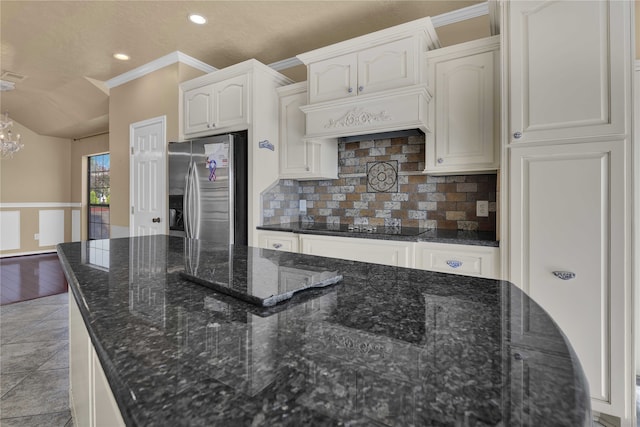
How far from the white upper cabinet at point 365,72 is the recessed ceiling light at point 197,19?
0.99 metres

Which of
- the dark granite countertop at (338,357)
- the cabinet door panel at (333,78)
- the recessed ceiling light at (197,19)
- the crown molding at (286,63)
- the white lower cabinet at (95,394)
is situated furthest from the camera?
the crown molding at (286,63)

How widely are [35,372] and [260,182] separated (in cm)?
208

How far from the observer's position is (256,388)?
416mm

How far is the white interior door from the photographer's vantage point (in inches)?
146

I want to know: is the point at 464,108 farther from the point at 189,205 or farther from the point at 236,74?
the point at 189,205

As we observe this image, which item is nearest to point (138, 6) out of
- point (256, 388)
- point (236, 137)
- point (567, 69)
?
point (236, 137)

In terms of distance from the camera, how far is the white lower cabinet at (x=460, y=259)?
2047 millimetres

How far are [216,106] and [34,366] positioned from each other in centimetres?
249

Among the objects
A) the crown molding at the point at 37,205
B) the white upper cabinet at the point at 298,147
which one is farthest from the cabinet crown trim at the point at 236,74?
the crown molding at the point at 37,205

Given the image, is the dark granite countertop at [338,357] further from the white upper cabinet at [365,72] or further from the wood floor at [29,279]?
the wood floor at [29,279]

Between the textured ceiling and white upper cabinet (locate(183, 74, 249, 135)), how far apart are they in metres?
0.41

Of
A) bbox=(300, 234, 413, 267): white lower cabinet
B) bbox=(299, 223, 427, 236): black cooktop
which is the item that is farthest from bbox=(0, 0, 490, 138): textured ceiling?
bbox=(300, 234, 413, 267): white lower cabinet

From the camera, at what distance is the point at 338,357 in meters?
0.50

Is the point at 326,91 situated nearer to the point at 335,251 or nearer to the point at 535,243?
the point at 335,251
